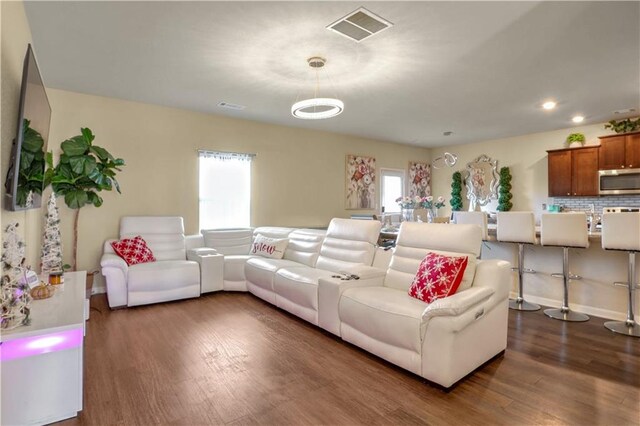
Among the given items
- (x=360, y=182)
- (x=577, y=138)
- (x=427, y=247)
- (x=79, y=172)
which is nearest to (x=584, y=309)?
(x=427, y=247)

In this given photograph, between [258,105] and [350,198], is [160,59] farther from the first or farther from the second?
[350,198]

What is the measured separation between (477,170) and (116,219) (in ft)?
23.8

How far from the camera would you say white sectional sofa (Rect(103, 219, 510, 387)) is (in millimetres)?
2215

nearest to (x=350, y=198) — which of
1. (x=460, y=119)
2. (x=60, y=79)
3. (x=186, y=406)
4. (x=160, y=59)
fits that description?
(x=460, y=119)

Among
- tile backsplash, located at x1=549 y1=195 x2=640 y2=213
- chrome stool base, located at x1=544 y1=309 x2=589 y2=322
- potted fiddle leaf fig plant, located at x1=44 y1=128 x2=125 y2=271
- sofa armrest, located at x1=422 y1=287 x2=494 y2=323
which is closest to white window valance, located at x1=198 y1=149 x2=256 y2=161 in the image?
potted fiddle leaf fig plant, located at x1=44 y1=128 x2=125 y2=271

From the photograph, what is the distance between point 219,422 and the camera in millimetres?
1885

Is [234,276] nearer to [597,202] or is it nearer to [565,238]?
[565,238]

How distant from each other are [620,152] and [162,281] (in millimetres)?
7371

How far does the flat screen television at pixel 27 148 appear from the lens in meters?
2.03

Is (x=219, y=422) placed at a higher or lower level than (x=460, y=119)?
lower

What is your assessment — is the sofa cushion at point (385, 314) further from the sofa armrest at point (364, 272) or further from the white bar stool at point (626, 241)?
the white bar stool at point (626, 241)

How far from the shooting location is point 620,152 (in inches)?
222

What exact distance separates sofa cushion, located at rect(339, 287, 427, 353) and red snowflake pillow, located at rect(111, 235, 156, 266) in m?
2.82

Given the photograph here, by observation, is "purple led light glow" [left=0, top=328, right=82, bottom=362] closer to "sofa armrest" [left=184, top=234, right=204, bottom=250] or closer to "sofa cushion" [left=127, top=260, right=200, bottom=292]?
"sofa cushion" [left=127, top=260, right=200, bottom=292]
